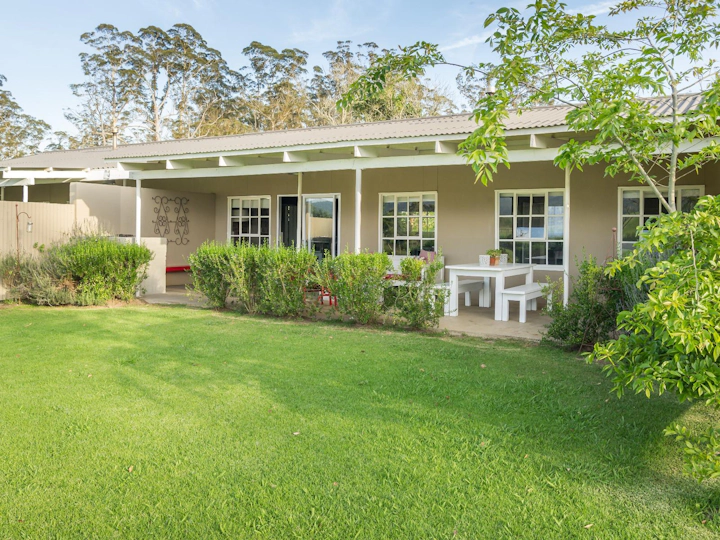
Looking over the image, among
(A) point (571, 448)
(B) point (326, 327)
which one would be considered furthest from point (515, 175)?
(A) point (571, 448)

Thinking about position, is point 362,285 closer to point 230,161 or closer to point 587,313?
point 587,313

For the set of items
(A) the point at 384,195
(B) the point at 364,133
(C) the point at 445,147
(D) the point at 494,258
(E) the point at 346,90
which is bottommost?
(D) the point at 494,258

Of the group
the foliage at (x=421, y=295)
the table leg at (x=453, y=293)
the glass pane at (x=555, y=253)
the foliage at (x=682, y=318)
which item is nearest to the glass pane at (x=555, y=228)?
the glass pane at (x=555, y=253)

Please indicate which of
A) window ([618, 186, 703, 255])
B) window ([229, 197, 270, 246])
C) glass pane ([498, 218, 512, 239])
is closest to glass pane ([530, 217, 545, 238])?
glass pane ([498, 218, 512, 239])

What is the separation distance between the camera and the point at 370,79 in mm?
4957

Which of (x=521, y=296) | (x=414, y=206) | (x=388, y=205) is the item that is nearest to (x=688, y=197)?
(x=521, y=296)

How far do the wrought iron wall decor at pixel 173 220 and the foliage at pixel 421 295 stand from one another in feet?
23.7

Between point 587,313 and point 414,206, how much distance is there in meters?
5.51

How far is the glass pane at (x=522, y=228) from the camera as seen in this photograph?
1066 cm

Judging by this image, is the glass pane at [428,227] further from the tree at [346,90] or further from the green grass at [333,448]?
the tree at [346,90]

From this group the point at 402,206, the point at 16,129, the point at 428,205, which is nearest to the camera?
the point at 428,205

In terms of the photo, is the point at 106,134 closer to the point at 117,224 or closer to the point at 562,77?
the point at 117,224

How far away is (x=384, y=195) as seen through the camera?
1208 cm

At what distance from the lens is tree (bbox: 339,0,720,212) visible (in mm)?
3824
